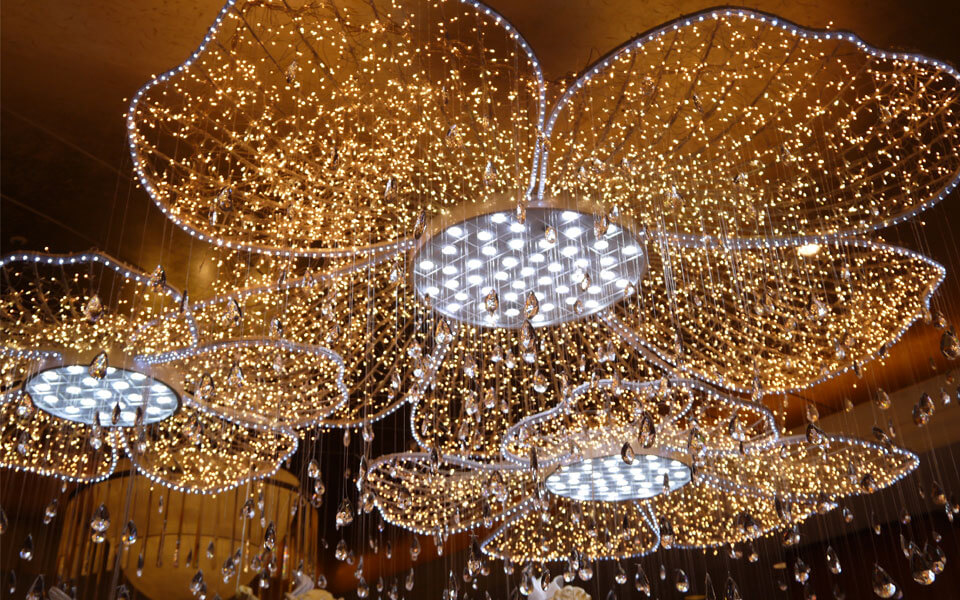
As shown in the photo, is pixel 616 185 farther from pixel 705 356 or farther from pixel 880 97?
pixel 705 356

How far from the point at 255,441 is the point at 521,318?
3.50m

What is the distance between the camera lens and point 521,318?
5828 millimetres

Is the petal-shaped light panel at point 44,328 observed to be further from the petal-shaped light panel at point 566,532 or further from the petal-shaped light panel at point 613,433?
the petal-shaped light panel at point 566,532

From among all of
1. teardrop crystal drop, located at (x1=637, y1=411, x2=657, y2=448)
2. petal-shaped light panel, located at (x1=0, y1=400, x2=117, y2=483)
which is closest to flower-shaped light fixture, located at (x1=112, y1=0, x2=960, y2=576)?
teardrop crystal drop, located at (x1=637, y1=411, x2=657, y2=448)

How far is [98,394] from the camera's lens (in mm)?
6578

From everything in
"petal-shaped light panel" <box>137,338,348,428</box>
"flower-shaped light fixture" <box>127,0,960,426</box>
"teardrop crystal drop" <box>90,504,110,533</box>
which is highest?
"flower-shaped light fixture" <box>127,0,960,426</box>

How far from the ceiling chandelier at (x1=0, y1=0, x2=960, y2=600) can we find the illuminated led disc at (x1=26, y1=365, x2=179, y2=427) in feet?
0.10

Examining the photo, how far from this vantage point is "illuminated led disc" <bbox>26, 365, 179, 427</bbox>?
6324 millimetres

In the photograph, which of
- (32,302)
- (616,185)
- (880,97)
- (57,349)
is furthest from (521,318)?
(32,302)

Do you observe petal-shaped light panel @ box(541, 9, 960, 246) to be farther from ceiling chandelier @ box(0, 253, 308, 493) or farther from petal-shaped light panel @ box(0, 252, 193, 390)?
petal-shaped light panel @ box(0, 252, 193, 390)

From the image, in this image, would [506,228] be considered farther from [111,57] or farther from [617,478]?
[617,478]

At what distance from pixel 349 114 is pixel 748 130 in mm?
2121

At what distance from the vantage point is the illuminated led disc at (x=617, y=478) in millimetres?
6927

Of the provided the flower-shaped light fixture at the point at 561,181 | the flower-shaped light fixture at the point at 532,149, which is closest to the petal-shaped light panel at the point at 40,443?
the flower-shaped light fixture at the point at 561,181
